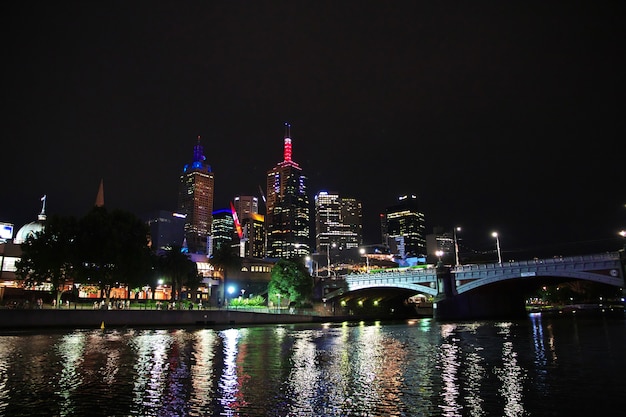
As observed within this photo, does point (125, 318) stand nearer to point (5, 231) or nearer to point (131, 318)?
point (131, 318)

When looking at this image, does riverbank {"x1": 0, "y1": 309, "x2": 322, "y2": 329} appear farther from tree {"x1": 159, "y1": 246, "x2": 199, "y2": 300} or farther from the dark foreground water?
the dark foreground water

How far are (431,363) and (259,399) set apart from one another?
12.9m

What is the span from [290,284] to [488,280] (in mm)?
40150

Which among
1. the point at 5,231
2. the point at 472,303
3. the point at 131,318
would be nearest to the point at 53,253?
the point at 131,318

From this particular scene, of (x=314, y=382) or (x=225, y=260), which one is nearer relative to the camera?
(x=314, y=382)

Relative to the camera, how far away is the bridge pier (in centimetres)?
9719

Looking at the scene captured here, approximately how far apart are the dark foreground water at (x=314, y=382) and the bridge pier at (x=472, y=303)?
6380cm

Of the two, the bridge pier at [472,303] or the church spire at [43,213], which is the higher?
the church spire at [43,213]

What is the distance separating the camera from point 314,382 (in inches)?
818

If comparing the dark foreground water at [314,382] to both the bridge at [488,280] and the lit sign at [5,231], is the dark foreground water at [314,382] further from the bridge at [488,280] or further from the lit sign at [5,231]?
the lit sign at [5,231]

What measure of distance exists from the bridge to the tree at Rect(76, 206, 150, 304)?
52266 mm

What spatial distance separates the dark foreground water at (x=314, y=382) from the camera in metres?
15.7

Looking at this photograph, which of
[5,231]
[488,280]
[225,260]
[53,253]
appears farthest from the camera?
[5,231]

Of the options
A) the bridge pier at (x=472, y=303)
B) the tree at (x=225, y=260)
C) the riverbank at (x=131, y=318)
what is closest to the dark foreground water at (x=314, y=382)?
the riverbank at (x=131, y=318)
